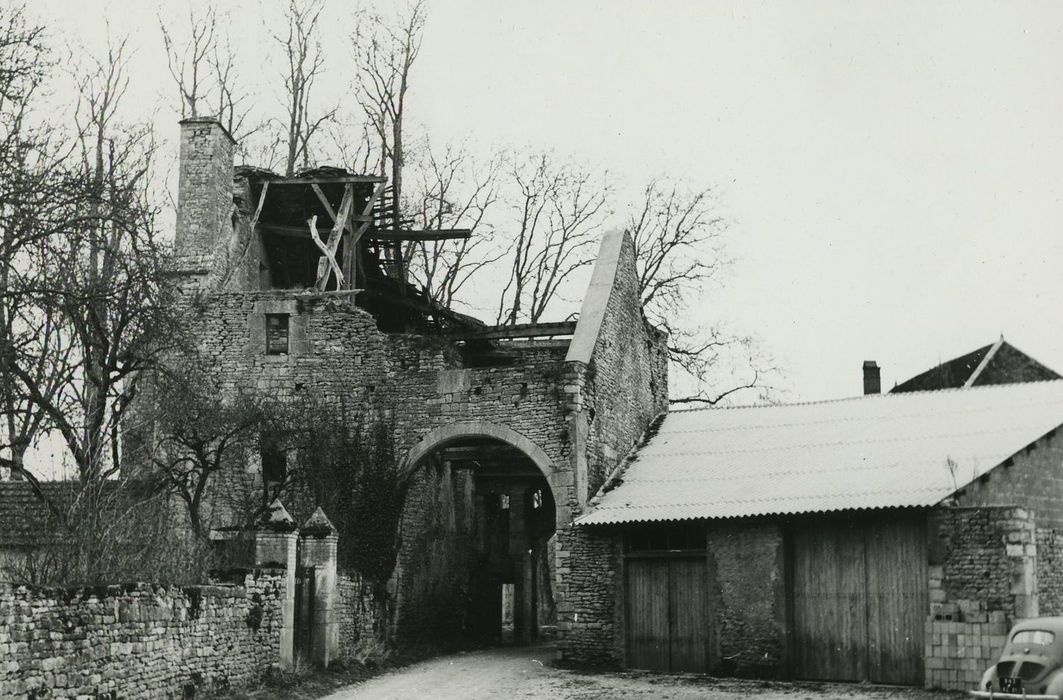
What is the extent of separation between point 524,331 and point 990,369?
14334 millimetres

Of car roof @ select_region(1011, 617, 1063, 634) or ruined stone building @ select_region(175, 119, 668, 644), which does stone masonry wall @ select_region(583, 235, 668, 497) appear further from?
car roof @ select_region(1011, 617, 1063, 634)

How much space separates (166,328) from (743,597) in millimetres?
9983

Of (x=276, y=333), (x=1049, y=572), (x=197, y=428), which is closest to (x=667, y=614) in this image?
(x=1049, y=572)

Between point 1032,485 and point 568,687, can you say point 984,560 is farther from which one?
point 568,687

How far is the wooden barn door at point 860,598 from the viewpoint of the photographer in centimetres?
1788

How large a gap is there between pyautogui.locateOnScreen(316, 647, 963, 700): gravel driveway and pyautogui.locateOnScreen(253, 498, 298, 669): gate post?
1.09 metres

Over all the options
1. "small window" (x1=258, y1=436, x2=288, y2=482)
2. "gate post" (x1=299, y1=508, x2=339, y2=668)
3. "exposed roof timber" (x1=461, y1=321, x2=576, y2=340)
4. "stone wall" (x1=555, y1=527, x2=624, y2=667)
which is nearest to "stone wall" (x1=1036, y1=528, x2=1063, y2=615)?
"stone wall" (x1=555, y1=527, x2=624, y2=667)

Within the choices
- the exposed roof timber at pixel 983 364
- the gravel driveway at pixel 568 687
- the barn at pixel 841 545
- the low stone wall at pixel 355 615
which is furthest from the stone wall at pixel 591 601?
the exposed roof timber at pixel 983 364

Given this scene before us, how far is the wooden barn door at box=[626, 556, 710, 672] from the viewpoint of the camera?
65.8ft

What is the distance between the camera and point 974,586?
17062 millimetres

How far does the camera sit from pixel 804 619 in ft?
61.9

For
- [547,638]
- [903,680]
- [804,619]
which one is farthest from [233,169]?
[903,680]

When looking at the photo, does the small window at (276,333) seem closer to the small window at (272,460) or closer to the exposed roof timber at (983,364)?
the small window at (272,460)

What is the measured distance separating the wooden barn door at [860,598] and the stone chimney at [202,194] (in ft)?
44.5
